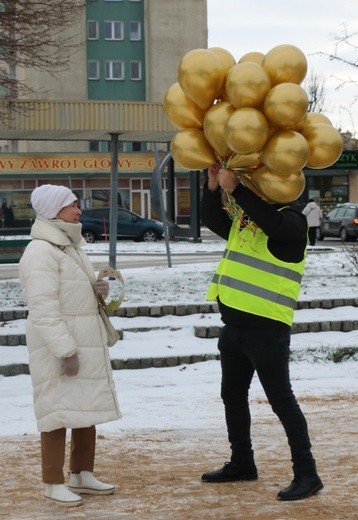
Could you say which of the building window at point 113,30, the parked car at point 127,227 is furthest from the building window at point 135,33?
the parked car at point 127,227

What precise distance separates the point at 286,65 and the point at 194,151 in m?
0.65

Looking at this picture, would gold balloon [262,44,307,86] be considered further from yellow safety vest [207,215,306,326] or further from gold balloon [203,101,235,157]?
yellow safety vest [207,215,306,326]

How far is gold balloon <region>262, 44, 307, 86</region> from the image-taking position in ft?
19.4

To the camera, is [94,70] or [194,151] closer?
[194,151]

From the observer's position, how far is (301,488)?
5.99m

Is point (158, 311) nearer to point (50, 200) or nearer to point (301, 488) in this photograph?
point (50, 200)

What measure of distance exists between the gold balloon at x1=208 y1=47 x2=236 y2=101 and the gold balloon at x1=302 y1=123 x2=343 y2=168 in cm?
47

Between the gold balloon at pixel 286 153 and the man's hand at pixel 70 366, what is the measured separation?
140cm

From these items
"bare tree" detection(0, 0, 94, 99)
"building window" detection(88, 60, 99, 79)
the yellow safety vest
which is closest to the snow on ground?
the yellow safety vest

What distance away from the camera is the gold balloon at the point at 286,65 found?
19.4 ft

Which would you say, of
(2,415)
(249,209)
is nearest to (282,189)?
(249,209)

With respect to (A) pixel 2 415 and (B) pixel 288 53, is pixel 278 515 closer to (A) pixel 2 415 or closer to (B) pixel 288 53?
(B) pixel 288 53

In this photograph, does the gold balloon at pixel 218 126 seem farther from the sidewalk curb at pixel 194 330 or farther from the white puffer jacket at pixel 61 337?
the sidewalk curb at pixel 194 330

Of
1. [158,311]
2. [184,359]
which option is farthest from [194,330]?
[184,359]
